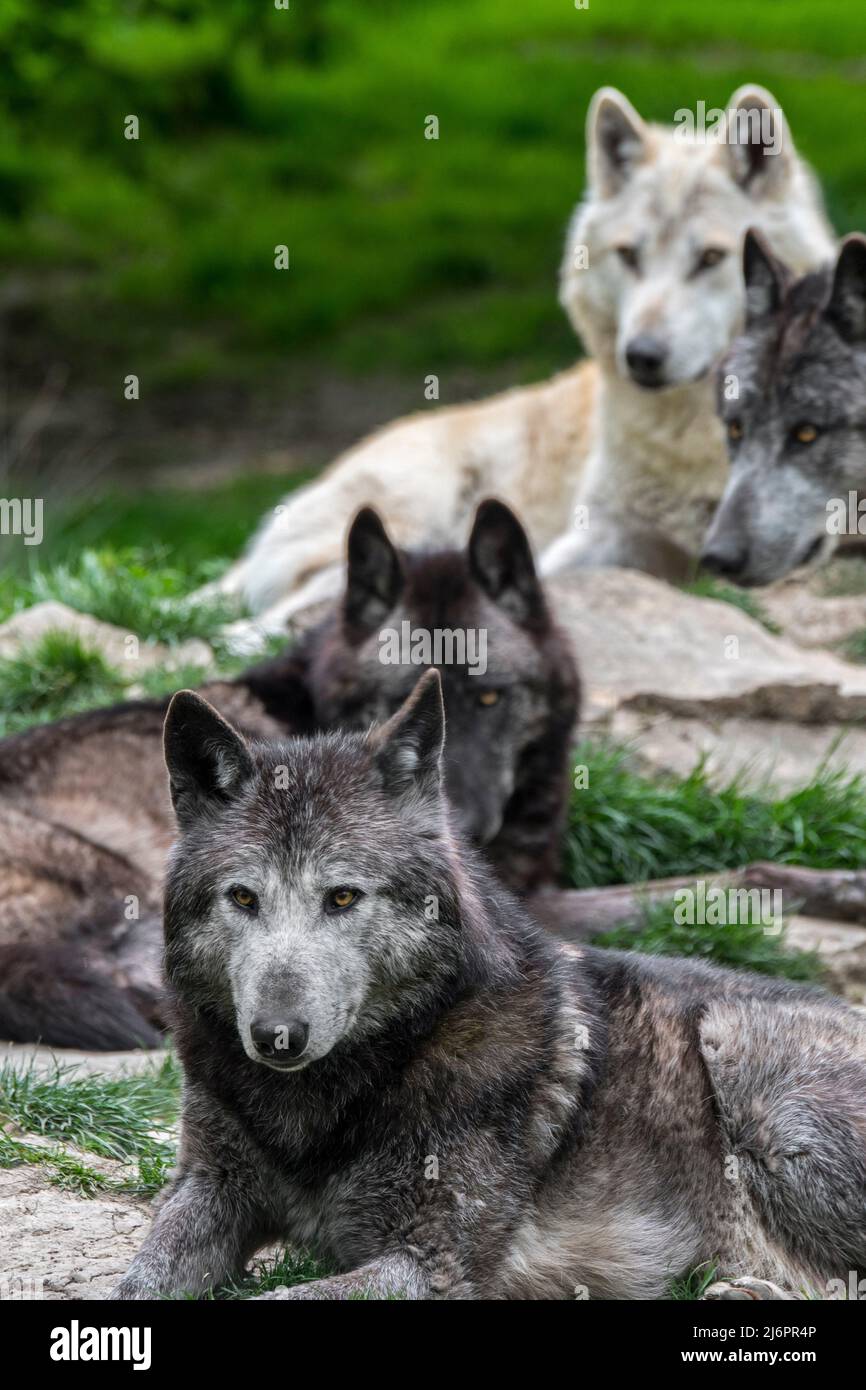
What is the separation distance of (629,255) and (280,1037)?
25.2 ft

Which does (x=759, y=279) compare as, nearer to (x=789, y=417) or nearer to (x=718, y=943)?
(x=789, y=417)

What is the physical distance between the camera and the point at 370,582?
688 cm

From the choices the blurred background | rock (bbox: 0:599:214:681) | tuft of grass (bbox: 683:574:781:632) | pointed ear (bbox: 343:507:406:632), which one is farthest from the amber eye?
the blurred background

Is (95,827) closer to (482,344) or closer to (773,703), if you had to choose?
(773,703)

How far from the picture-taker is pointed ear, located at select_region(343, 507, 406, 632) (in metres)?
6.82

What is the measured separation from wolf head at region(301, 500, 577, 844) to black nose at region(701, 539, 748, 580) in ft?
4.44

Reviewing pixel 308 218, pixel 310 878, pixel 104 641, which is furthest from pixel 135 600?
pixel 308 218

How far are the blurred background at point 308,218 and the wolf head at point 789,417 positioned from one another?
21.9ft

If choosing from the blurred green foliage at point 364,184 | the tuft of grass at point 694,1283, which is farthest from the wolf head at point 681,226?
the tuft of grass at point 694,1283

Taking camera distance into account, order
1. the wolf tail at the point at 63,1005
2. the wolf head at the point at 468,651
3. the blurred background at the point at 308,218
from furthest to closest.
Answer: the blurred background at the point at 308,218, the wolf head at the point at 468,651, the wolf tail at the point at 63,1005

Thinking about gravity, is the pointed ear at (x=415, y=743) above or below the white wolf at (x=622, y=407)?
below

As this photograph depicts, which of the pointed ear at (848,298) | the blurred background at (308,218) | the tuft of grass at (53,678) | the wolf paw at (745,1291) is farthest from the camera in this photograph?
the blurred background at (308,218)

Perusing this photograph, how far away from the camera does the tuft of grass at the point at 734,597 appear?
980cm

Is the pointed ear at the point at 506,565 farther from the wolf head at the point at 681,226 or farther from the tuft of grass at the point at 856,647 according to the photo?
the tuft of grass at the point at 856,647
